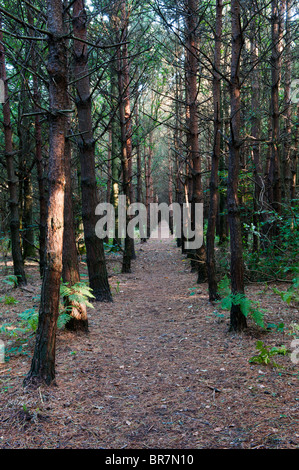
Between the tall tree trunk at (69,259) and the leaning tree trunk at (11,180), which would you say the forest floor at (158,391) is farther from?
the leaning tree trunk at (11,180)

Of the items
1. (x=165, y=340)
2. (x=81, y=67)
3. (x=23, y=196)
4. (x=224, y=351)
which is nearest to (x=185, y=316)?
(x=165, y=340)

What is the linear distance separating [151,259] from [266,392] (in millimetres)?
12299

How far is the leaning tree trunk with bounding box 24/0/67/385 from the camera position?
3.62 metres

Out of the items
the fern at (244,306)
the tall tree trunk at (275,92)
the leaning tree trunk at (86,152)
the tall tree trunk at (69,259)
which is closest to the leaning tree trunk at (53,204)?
the tall tree trunk at (69,259)

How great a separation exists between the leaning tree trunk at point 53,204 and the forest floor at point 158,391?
359mm

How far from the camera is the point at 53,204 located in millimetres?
3623


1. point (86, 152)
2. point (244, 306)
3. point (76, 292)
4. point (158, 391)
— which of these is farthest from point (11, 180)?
point (158, 391)

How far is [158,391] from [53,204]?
244 centimetres

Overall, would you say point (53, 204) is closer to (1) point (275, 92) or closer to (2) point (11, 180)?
(2) point (11, 180)

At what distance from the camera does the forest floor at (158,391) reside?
2951 millimetres

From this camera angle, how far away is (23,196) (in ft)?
46.1

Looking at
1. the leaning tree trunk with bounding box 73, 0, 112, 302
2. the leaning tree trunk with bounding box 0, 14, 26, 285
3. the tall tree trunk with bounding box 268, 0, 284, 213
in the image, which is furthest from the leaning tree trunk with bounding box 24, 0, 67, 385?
the tall tree trunk with bounding box 268, 0, 284, 213

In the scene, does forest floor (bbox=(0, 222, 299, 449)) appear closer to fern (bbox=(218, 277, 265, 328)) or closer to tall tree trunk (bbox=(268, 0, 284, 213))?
fern (bbox=(218, 277, 265, 328))
